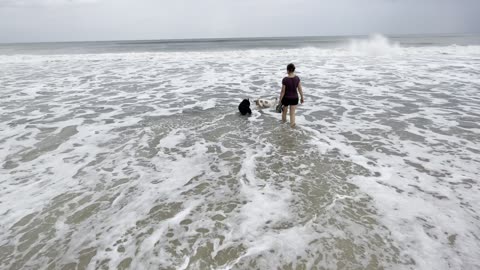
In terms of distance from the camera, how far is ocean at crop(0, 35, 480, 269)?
343 cm

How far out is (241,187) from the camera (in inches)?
194

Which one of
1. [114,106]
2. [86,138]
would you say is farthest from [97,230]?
[114,106]

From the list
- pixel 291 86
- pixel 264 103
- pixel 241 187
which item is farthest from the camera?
pixel 264 103

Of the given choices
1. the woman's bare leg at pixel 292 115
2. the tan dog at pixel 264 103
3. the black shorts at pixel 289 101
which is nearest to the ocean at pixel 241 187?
the tan dog at pixel 264 103

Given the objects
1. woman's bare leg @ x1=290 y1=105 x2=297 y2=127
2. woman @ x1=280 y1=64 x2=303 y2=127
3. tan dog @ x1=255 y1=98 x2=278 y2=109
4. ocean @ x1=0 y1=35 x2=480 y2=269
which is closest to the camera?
ocean @ x1=0 y1=35 x2=480 y2=269

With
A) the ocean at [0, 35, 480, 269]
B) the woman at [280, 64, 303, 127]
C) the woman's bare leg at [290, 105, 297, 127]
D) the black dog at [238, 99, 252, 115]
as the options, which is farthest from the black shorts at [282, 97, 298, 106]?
the black dog at [238, 99, 252, 115]

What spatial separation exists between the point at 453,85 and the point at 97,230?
1542 cm

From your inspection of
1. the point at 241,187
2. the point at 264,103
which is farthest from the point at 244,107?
the point at 241,187

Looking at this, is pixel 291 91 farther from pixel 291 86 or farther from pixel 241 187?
pixel 241 187

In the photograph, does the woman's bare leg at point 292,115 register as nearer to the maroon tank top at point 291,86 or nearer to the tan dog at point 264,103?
the maroon tank top at point 291,86

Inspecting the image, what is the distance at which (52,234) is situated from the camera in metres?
3.78

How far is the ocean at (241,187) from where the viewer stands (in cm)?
343

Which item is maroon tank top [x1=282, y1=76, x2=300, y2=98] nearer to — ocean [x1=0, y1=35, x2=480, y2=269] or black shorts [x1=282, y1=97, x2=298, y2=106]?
black shorts [x1=282, y1=97, x2=298, y2=106]

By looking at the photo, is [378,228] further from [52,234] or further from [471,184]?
[52,234]
